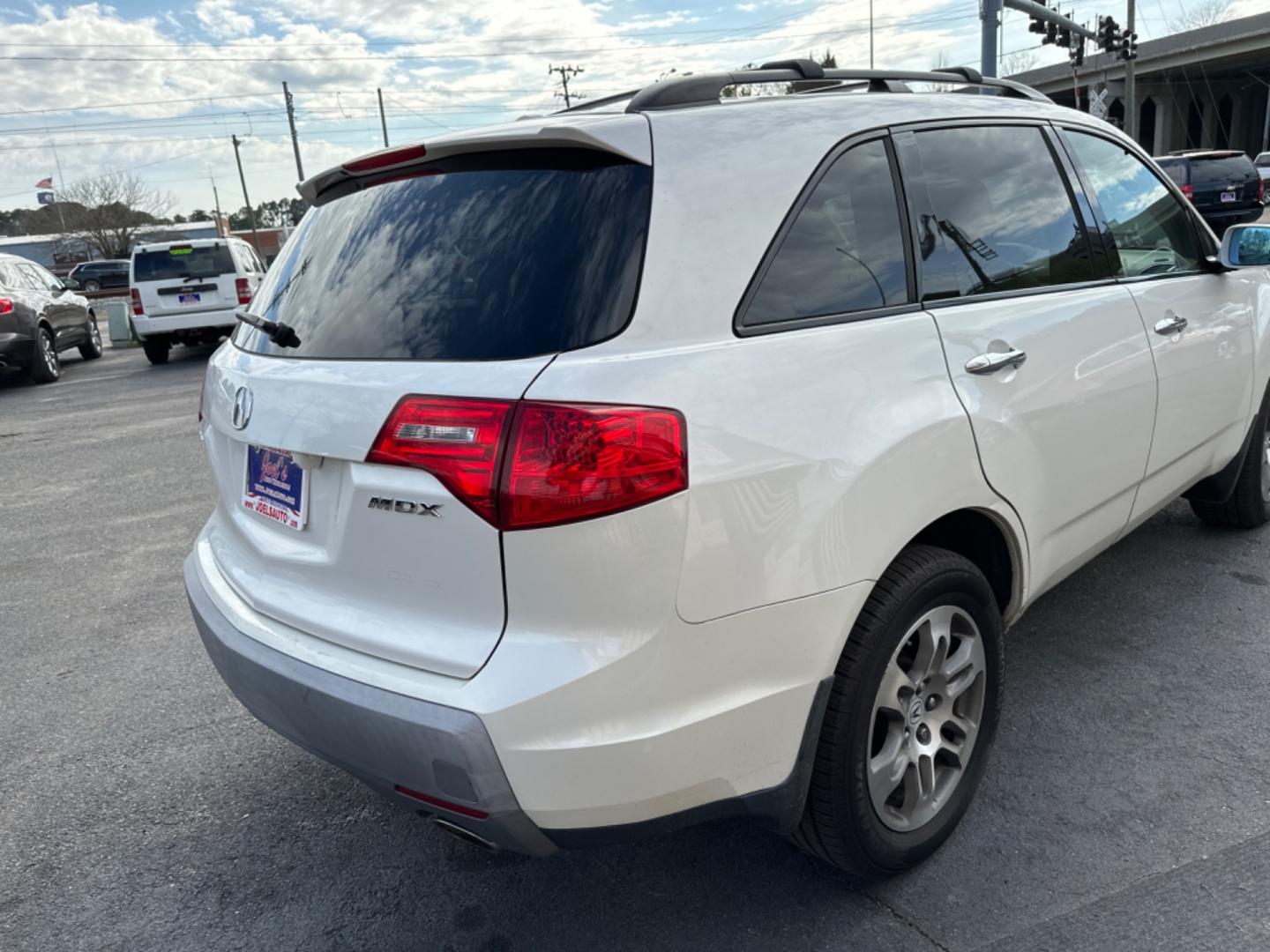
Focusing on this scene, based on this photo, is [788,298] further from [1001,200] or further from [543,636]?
[1001,200]

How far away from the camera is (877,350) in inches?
85.7

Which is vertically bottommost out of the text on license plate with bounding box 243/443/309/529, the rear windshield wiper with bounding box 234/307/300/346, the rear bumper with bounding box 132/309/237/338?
the rear bumper with bounding box 132/309/237/338

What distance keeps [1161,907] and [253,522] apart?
A: 7.55ft

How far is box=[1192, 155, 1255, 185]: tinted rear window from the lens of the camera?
1848 centimetres

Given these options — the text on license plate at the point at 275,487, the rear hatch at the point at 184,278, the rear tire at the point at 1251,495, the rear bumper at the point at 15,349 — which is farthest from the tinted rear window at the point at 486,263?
the rear hatch at the point at 184,278

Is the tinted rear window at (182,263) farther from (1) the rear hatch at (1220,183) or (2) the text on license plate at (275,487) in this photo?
(1) the rear hatch at (1220,183)

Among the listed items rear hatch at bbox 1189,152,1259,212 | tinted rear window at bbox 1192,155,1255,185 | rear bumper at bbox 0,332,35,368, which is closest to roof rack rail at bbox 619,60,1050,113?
rear bumper at bbox 0,332,35,368

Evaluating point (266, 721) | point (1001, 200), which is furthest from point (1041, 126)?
point (266, 721)

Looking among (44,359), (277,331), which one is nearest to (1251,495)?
(277,331)

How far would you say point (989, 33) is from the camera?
18.2 metres

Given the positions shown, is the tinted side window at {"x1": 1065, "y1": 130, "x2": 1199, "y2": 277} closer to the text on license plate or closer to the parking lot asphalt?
the parking lot asphalt

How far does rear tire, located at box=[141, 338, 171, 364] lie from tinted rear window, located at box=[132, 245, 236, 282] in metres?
0.92

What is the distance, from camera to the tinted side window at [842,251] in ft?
6.91

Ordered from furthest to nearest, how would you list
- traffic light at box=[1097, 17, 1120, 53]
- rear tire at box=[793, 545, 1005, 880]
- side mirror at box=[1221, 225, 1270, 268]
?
traffic light at box=[1097, 17, 1120, 53]
side mirror at box=[1221, 225, 1270, 268]
rear tire at box=[793, 545, 1005, 880]
